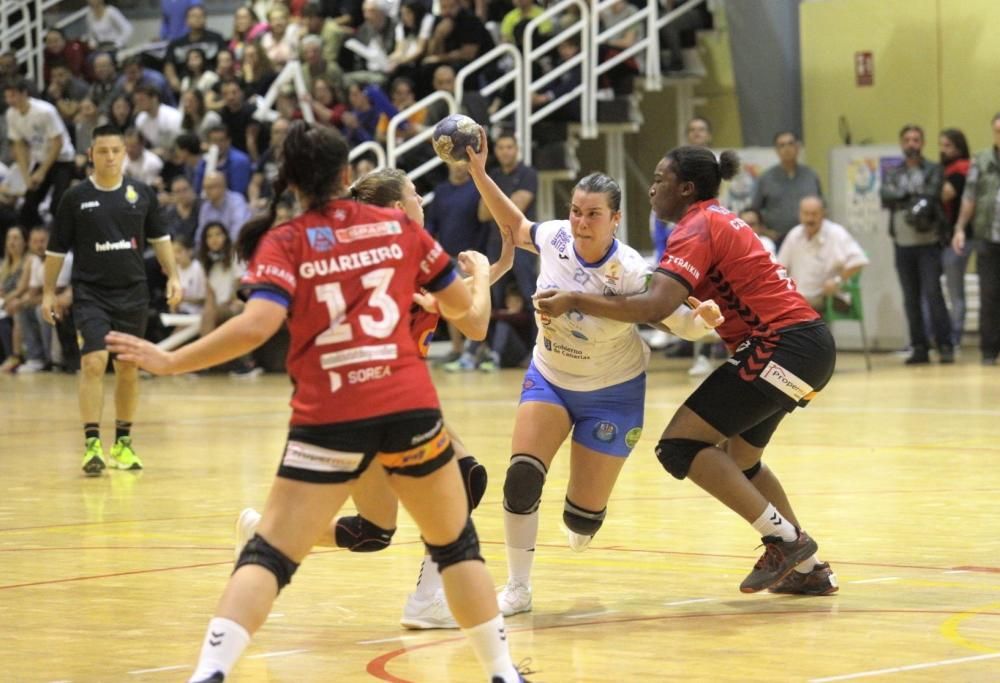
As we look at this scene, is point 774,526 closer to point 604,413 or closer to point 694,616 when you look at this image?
point 694,616

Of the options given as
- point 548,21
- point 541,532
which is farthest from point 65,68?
point 541,532

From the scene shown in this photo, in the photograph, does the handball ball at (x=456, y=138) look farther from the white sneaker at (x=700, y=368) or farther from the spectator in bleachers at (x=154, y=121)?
the spectator in bleachers at (x=154, y=121)

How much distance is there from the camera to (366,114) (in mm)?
19953

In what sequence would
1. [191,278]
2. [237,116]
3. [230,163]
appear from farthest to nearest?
[237,116] → [230,163] → [191,278]

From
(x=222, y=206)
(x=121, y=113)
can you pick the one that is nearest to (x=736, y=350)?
(x=222, y=206)

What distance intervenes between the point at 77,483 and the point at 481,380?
746cm

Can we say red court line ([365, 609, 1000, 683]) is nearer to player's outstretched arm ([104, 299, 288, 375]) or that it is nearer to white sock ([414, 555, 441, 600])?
white sock ([414, 555, 441, 600])

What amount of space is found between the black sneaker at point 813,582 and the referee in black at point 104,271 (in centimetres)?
557

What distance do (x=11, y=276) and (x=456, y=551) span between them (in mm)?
17392

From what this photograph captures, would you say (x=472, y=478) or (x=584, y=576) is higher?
(x=472, y=478)

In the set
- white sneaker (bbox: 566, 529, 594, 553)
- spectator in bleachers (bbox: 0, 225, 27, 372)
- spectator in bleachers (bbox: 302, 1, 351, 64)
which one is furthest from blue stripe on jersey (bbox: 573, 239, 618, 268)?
spectator in bleachers (bbox: 0, 225, 27, 372)

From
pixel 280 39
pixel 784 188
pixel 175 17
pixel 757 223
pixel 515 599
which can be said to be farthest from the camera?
pixel 175 17

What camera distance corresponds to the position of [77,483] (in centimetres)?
1051

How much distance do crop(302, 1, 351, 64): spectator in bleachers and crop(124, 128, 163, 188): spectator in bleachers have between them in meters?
2.48
